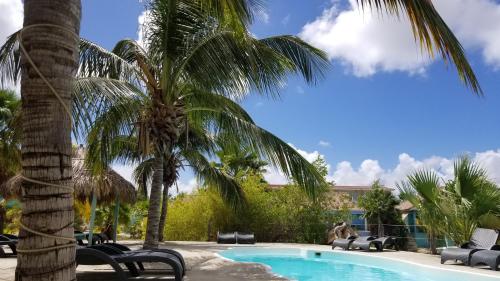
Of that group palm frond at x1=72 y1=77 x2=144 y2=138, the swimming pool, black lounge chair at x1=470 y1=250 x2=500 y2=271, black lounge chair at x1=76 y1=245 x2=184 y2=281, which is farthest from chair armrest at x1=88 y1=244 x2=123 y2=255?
black lounge chair at x1=470 y1=250 x2=500 y2=271

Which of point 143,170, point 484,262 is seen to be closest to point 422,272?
point 484,262

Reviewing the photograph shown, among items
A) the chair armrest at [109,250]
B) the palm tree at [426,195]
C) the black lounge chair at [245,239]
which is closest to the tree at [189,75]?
the chair armrest at [109,250]

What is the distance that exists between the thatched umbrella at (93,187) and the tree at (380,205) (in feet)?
35.7

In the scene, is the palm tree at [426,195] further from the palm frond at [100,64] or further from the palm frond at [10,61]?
the palm frond at [10,61]

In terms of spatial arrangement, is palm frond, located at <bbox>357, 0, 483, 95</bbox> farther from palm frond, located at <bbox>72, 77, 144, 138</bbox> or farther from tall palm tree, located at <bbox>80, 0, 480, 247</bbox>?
tall palm tree, located at <bbox>80, 0, 480, 247</bbox>

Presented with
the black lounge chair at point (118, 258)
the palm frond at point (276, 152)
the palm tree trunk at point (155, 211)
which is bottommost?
the black lounge chair at point (118, 258)

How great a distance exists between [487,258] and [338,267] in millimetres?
4276

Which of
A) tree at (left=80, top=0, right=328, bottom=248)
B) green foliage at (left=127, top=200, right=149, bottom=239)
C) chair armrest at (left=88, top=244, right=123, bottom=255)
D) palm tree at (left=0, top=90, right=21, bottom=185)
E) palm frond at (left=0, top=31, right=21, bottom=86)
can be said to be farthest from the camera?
green foliage at (left=127, top=200, right=149, bottom=239)

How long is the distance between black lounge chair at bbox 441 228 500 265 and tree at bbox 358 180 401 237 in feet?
26.4

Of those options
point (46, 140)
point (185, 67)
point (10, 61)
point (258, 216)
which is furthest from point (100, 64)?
point (258, 216)

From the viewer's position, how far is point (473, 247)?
409 inches

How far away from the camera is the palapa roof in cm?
1329

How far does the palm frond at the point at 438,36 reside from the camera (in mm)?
2736

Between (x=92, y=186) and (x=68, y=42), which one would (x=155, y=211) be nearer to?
(x=92, y=186)
